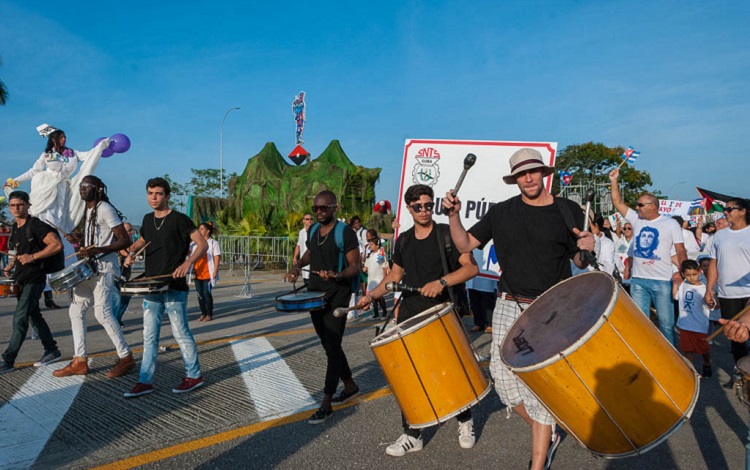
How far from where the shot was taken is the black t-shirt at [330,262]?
185 inches

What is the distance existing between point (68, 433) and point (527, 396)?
3250mm

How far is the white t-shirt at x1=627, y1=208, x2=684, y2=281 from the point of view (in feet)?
20.8

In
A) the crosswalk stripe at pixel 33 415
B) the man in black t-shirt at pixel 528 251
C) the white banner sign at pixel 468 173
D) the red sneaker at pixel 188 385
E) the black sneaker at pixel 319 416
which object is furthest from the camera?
the white banner sign at pixel 468 173

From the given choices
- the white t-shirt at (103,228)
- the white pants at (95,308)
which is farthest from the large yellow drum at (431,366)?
the white t-shirt at (103,228)

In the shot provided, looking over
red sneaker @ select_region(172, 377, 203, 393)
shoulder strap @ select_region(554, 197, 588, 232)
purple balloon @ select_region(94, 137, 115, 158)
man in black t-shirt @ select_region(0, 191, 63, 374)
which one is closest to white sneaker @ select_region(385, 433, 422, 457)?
shoulder strap @ select_region(554, 197, 588, 232)

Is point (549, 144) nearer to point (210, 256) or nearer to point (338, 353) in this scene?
point (338, 353)

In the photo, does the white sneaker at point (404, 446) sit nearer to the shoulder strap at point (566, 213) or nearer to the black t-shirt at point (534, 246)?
the black t-shirt at point (534, 246)

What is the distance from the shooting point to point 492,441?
4004mm

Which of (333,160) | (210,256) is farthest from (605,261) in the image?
(333,160)

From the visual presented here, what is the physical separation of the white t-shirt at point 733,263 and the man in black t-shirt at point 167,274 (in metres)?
5.29

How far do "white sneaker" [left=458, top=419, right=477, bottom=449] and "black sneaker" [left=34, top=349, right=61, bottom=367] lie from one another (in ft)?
15.7

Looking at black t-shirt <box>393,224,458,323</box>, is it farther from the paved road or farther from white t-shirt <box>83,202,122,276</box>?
white t-shirt <box>83,202,122,276</box>

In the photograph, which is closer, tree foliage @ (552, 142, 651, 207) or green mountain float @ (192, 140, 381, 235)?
green mountain float @ (192, 140, 381, 235)

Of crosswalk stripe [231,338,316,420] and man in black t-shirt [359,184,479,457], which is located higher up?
man in black t-shirt [359,184,479,457]
